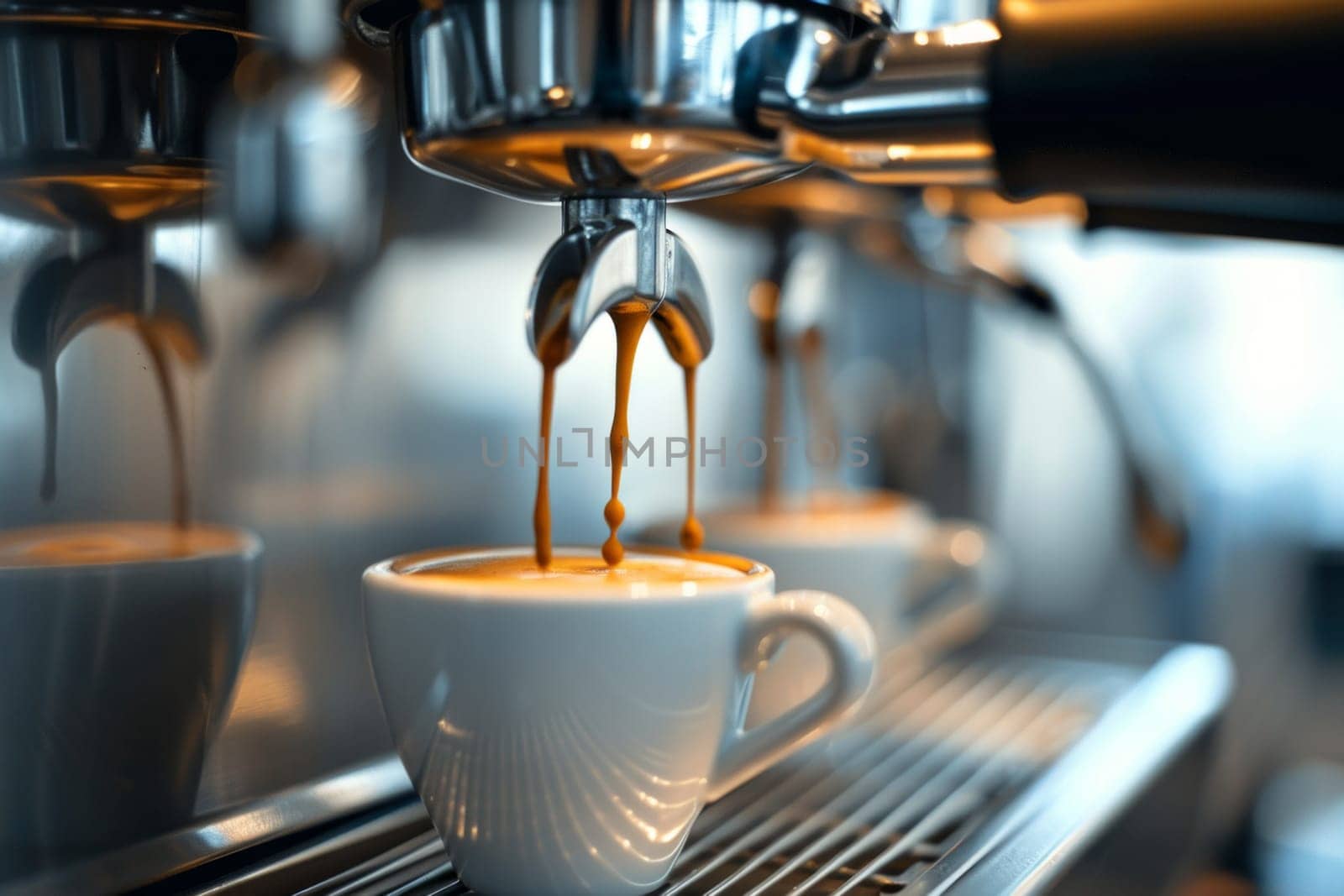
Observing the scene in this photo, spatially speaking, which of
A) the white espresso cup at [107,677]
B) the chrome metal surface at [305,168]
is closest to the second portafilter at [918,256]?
the chrome metal surface at [305,168]

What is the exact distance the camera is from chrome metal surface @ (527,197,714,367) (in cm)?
29

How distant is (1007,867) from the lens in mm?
358

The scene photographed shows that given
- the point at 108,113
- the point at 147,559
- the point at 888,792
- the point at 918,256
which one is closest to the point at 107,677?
the point at 147,559

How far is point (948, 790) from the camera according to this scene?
47cm

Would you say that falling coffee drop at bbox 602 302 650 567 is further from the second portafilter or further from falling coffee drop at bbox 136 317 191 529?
the second portafilter

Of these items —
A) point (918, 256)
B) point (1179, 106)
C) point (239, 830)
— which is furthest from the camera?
point (918, 256)

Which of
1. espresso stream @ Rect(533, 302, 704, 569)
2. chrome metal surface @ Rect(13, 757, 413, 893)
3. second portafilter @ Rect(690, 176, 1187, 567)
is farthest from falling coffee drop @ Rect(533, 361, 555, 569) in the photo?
second portafilter @ Rect(690, 176, 1187, 567)

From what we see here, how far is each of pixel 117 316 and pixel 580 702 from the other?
15 cm

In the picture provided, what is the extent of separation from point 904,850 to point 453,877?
14 centimetres

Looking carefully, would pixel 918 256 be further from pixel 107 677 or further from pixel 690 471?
pixel 107 677

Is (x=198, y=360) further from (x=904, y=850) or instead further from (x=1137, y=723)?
(x=1137, y=723)

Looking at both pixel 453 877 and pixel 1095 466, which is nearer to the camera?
pixel 453 877

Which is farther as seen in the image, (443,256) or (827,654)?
(443,256)

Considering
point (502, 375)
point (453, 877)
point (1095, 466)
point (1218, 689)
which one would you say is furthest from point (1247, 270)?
point (453, 877)
